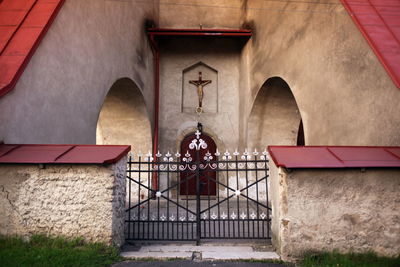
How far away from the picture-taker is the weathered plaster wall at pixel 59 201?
11.1ft

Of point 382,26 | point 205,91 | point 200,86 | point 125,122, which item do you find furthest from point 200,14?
point 382,26

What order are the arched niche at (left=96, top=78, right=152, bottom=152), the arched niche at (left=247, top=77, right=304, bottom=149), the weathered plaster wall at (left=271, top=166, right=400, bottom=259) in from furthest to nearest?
the arched niche at (left=96, top=78, right=152, bottom=152) → the arched niche at (left=247, top=77, right=304, bottom=149) → the weathered plaster wall at (left=271, top=166, right=400, bottom=259)

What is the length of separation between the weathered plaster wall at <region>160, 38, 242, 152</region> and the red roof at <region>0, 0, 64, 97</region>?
6.46 metres

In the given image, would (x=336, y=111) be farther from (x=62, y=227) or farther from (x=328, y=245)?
(x=62, y=227)

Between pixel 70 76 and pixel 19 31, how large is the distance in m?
0.99

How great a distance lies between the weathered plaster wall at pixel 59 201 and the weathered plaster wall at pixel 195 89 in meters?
7.16

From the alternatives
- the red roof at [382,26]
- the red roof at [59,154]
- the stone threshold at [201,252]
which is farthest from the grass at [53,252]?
Result: the red roof at [382,26]

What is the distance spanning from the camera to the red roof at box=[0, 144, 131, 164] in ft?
10.9

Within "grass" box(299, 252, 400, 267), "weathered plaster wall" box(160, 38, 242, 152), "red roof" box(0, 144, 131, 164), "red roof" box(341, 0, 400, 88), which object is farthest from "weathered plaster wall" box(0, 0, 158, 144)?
"red roof" box(341, 0, 400, 88)

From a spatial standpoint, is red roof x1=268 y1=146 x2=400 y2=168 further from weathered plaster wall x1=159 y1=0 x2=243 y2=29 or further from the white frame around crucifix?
weathered plaster wall x1=159 y1=0 x2=243 y2=29

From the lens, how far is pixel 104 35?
20.9ft

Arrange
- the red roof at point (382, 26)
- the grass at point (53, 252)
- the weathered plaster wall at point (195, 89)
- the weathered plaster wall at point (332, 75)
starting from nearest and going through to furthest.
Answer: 1. the grass at point (53, 252)
2. the red roof at point (382, 26)
3. the weathered plaster wall at point (332, 75)
4. the weathered plaster wall at point (195, 89)

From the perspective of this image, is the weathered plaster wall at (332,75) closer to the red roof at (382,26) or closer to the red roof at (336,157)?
the red roof at (382,26)

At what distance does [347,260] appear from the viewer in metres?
3.16
